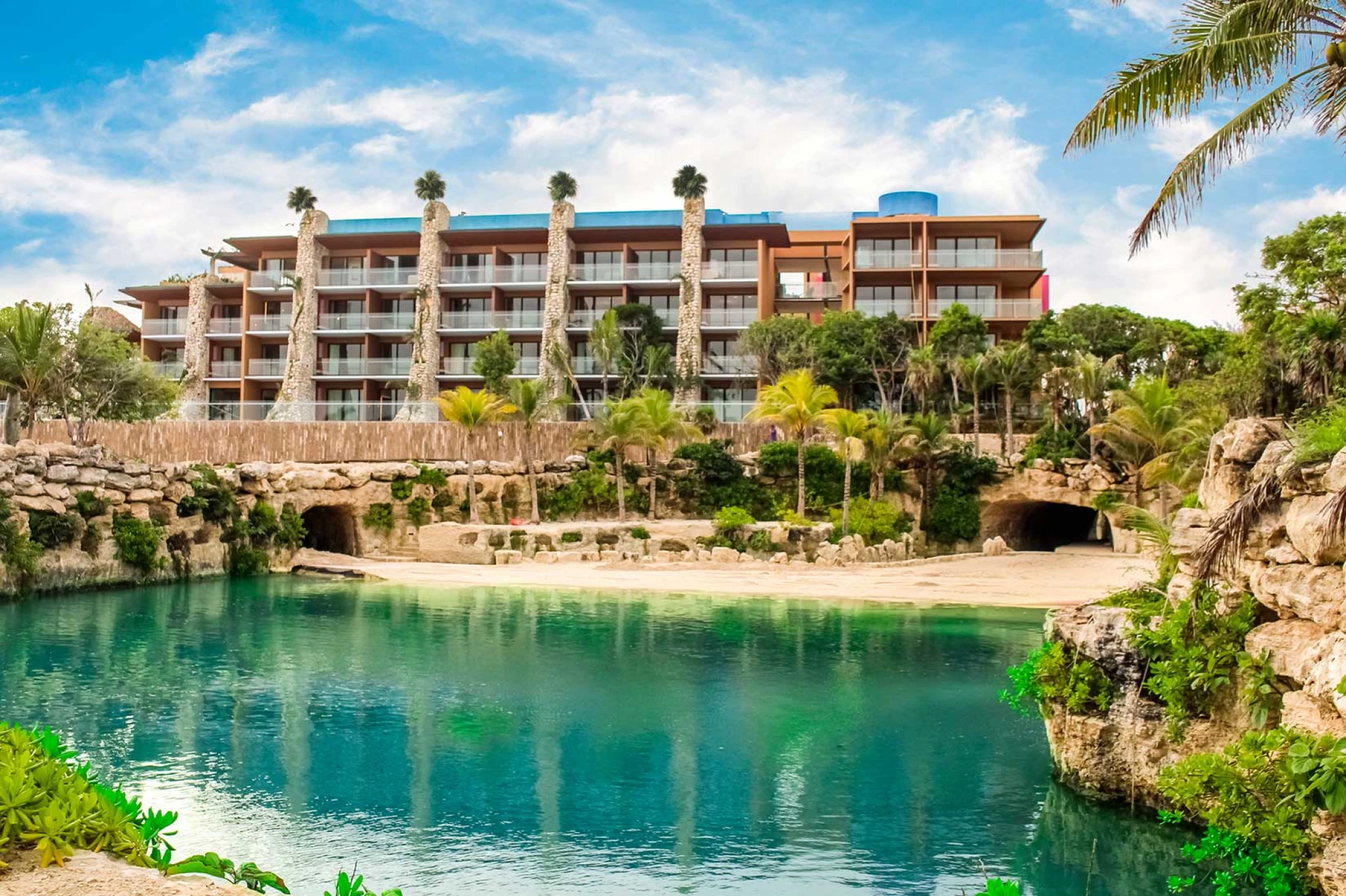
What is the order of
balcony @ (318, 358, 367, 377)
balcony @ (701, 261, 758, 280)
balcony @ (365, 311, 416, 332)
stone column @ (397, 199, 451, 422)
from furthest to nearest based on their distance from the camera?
1. balcony @ (365, 311, 416, 332)
2. balcony @ (318, 358, 367, 377)
3. stone column @ (397, 199, 451, 422)
4. balcony @ (701, 261, 758, 280)

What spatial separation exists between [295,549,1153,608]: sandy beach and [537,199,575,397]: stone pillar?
18.7 metres

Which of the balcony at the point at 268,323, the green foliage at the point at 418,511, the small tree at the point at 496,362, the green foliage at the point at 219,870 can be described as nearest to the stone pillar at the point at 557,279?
the small tree at the point at 496,362

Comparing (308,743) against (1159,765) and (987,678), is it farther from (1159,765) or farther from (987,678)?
(987,678)

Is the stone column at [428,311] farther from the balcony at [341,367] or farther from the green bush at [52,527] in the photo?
the green bush at [52,527]

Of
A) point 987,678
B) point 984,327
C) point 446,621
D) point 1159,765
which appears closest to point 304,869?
point 1159,765

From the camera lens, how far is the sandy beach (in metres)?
25.4

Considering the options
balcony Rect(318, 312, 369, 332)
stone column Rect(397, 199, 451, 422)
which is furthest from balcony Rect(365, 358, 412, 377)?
balcony Rect(318, 312, 369, 332)

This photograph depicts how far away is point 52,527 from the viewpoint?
2419cm

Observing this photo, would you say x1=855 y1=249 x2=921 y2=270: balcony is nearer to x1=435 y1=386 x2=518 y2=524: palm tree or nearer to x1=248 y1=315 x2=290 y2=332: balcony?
x1=435 y1=386 x2=518 y2=524: palm tree

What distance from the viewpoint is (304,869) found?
783 centimetres

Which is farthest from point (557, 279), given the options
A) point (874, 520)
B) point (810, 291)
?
point (874, 520)

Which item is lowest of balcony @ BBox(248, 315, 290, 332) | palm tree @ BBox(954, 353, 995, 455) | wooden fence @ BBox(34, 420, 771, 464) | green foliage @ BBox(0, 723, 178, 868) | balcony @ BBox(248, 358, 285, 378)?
green foliage @ BBox(0, 723, 178, 868)

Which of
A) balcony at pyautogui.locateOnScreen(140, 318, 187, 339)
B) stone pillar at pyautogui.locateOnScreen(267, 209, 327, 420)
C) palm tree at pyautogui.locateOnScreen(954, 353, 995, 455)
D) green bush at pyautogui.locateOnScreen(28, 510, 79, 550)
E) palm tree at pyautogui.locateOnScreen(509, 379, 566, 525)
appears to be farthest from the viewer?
balcony at pyautogui.locateOnScreen(140, 318, 187, 339)

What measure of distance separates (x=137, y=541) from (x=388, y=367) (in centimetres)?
2478
